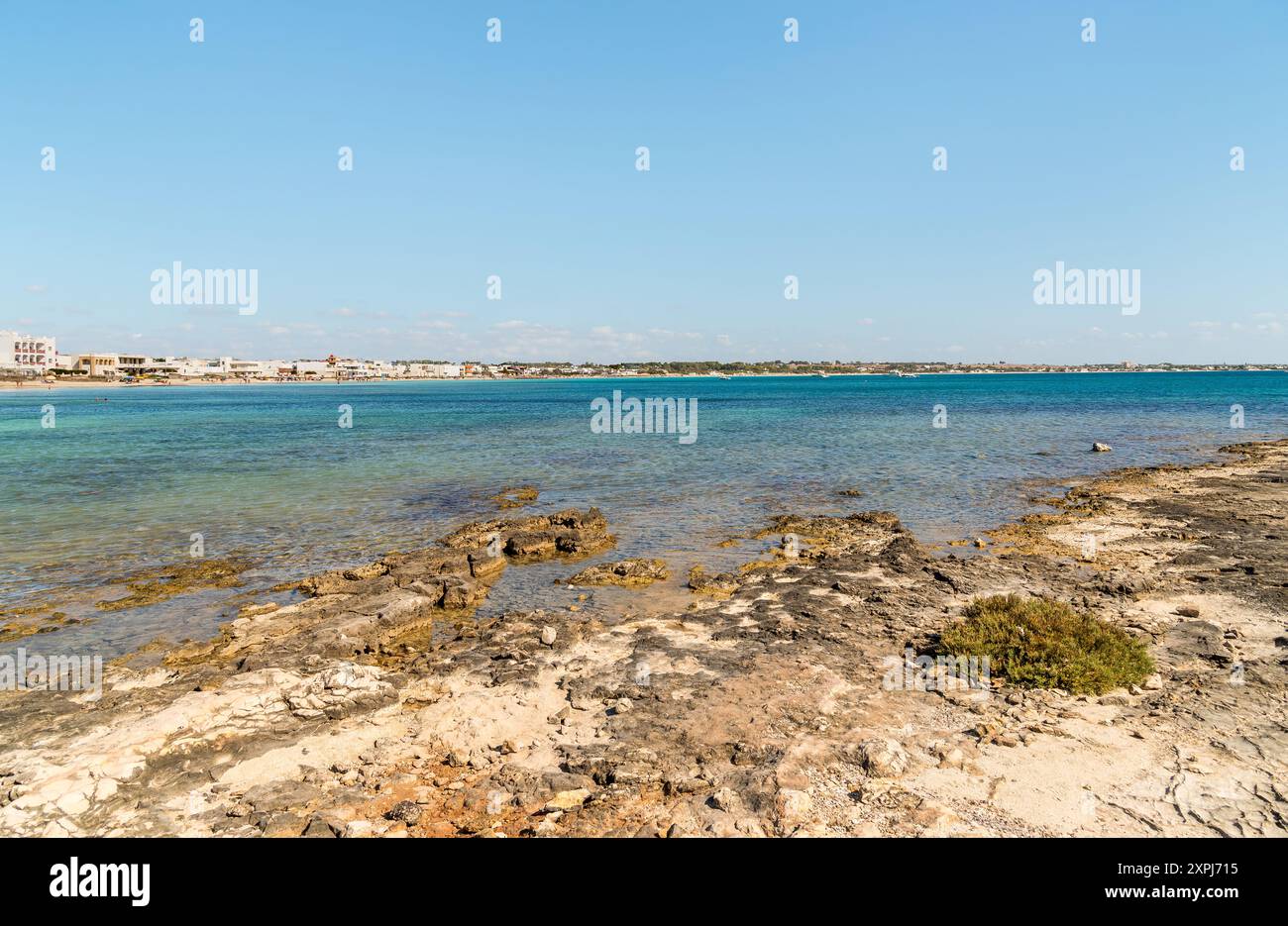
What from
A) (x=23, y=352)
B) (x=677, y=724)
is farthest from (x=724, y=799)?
(x=23, y=352)

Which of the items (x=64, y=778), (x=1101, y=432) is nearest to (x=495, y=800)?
(x=64, y=778)

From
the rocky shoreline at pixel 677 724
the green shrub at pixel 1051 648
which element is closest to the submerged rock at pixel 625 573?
the rocky shoreline at pixel 677 724

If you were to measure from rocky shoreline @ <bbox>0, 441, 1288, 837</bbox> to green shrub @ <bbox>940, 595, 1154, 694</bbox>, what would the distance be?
1.22ft

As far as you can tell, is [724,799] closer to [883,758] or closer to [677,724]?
[677,724]

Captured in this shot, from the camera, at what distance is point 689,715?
8.74m

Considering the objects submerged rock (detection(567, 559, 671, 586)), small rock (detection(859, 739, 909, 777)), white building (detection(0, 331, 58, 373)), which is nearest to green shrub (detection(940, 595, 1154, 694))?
small rock (detection(859, 739, 909, 777))

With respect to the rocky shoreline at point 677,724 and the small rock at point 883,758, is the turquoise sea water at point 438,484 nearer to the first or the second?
the rocky shoreline at point 677,724

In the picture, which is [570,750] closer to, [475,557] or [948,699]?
[948,699]

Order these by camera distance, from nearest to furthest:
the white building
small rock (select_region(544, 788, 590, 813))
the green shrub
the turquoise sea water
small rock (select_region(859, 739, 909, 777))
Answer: small rock (select_region(544, 788, 590, 813))
small rock (select_region(859, 739, 909, 777))
the green shrub
the turquoise sea water
the white building

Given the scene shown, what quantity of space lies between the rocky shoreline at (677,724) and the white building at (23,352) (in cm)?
24536

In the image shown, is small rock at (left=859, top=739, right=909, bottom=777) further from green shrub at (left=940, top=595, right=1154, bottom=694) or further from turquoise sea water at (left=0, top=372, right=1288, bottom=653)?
turquoise sea water at (left=0, top=372, right=1288, bottom=653)

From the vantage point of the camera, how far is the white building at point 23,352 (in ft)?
607

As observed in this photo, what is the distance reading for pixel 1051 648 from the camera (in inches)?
377

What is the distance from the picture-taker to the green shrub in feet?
29.8
